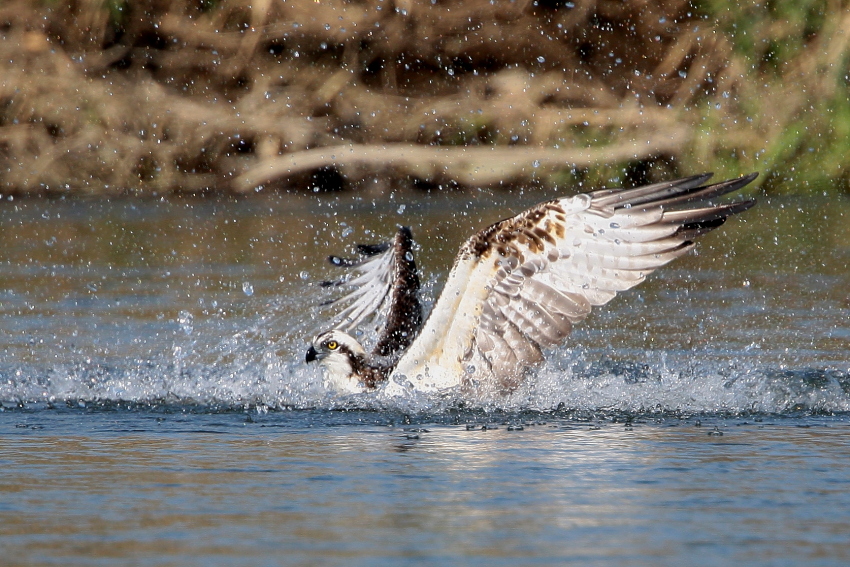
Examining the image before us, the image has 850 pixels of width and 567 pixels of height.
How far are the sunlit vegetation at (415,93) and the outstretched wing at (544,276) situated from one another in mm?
8749

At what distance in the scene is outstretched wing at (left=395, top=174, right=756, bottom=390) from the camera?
6.65m

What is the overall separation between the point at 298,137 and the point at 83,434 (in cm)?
1048

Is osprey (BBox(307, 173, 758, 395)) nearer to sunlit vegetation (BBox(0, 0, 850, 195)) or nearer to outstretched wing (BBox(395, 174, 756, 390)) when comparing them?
outstretched wing (BBox(395, 174, 756, 390))

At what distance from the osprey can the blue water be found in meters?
0.17

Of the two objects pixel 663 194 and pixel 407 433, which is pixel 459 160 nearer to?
pixel 663 194

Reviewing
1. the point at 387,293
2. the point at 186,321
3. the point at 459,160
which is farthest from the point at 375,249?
the point at 459,160

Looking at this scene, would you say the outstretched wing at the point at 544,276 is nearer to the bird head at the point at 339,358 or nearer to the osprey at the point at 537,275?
the osprey at the point at 537,275

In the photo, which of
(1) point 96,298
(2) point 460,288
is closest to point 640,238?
(2) point 460,288

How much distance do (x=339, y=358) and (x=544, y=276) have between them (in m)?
1.03

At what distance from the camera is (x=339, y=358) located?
7.19 m

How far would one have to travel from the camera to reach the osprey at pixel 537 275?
662cm

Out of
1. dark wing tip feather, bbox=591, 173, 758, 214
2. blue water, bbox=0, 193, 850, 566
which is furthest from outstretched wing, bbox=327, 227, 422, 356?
dark wing tip feather, bbox=591, 173, 758, 214

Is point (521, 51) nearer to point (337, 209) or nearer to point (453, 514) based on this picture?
point (337, 209)

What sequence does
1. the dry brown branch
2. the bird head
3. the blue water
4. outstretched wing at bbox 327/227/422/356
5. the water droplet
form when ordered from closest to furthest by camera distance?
1. the blue water
2. the bird head
3. outstretched wing at bbox 327/227/422/356
4. the water droplet
5. the dry brown branch
